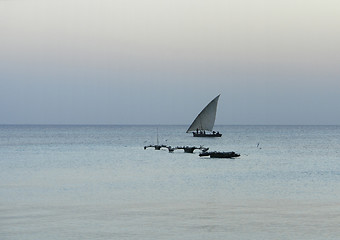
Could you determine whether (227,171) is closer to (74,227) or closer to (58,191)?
(58,191)

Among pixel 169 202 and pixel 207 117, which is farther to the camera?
pixel 207 117

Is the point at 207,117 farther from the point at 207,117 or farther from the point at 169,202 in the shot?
the point at 169,202

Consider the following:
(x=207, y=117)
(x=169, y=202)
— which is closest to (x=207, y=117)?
(x=207, y=117)

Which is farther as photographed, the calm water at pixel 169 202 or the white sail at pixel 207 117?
the white sail at pixel 207 117

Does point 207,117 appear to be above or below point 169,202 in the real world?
above

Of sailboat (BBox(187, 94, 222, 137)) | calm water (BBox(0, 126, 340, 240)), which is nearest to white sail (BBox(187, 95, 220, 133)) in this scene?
sailboat (BBox(187, 94, 222, 137))

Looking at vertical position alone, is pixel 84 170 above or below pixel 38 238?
above

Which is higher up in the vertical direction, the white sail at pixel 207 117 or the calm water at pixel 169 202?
the white sail at pixel 207 117

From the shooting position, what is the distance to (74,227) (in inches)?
1037

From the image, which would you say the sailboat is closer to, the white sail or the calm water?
the white sail

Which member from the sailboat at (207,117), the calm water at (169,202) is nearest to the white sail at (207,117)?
the sailboat at (207,117)

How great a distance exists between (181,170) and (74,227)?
2949 cm

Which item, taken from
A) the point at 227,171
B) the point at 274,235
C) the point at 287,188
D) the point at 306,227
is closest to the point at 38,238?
the point at 274,235

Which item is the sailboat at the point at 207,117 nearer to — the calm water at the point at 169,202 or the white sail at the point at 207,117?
the white sail at the point at 207,117
